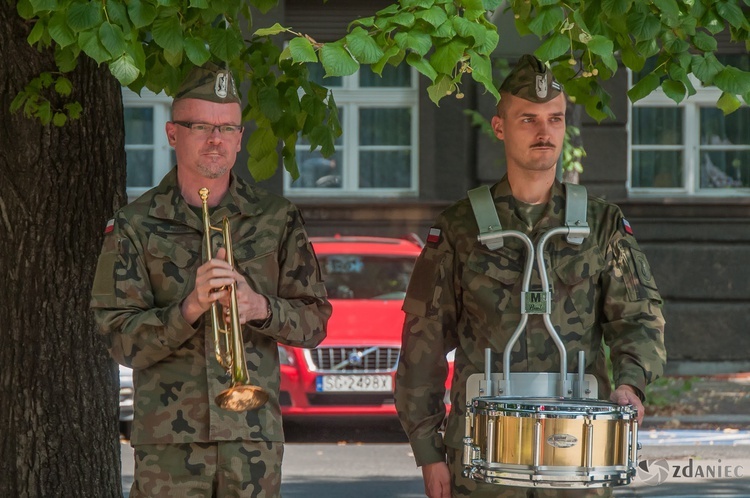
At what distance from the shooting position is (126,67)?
423cm

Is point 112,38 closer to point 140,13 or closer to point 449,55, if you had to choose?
point 140,13

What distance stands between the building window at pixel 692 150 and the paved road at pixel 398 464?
4.71 m

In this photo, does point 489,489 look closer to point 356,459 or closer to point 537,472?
point 537,472

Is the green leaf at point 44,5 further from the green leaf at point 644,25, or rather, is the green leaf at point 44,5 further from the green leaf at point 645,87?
the green leaf at point 645,87

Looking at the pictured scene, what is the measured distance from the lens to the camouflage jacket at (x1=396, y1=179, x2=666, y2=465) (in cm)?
436

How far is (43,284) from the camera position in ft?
18.4

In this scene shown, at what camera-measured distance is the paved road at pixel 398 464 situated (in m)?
9.29

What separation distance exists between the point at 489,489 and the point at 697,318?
11.6 meters

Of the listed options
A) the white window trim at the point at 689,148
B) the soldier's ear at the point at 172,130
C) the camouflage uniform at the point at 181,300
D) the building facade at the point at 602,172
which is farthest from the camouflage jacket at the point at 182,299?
the white window trim at the point at 689,148

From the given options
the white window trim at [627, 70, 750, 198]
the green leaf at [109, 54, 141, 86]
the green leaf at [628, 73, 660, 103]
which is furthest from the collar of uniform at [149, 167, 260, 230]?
the white window trim at [627, 70, 750, 198]

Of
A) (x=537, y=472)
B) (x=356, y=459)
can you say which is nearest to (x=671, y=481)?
(x=356, y=459)

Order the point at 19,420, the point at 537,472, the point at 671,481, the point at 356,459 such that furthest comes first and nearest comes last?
1. the point at 356,459
2. the point at 671,481
3. the point at 19,420
4. the point at 537,472

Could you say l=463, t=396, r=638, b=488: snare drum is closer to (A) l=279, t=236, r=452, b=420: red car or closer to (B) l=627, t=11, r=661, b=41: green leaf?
(B) l=627, t=11, r=661, b=41: green leaf

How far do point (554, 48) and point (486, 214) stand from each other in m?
0.57
